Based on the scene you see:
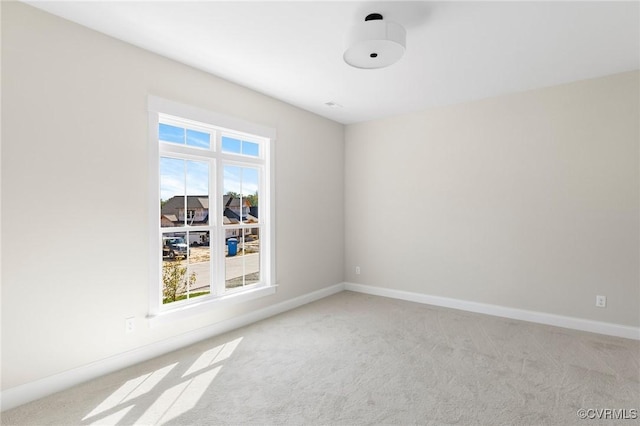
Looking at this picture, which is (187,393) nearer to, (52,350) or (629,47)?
(52,350)

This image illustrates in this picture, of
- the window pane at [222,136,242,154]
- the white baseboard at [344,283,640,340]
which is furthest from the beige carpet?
the window pane at [222,136,242,154]

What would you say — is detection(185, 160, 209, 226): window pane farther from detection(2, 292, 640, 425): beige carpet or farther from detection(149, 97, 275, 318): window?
detection(2, 292, 640, 425): beige carpet

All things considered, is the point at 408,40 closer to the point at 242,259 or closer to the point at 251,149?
the point at 251,149

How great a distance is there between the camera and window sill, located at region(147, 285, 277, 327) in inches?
119

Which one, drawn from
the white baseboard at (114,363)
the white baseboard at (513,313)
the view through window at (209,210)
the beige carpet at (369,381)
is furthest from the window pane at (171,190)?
the white baseboard at (513,313)

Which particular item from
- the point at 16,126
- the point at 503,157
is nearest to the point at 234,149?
the point at 16,126

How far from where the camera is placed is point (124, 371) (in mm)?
2742

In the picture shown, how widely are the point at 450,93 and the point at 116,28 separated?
11.4 ft

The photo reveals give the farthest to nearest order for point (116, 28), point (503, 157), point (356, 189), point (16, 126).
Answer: point (356, 189)
point (503, 157)
point (116, 28)
point (16, 126)

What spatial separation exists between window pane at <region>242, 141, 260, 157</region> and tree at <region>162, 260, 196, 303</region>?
4.97 ft

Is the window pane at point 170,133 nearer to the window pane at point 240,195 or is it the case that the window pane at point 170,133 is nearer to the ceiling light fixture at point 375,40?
the window pane at point 240,195

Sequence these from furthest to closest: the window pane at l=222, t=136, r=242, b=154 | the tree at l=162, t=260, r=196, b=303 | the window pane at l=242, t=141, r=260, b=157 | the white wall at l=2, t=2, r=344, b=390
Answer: the window pane at l=242, t=141, r=260, b=157 → the window pane at l=222, t=136, r=242, b=154 → the tree at l=162, t=260, r=196, b=303 → the white wall at l=2, t=2, r=344, b=390

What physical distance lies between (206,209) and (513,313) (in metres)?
3.83

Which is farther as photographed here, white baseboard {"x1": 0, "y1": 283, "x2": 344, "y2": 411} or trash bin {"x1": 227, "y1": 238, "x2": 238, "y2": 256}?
trash bin {"x1": 227, "y1": 238, "x2": 238, "y2": 256}
